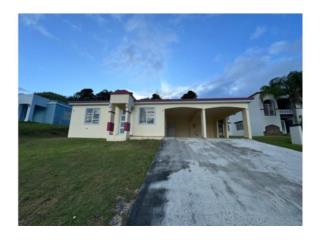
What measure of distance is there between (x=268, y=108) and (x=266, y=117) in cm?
158

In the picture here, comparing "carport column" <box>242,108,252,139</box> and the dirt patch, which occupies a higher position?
"carport column" <box>242,108,252,139</box>

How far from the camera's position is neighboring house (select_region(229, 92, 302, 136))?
20.8 meters

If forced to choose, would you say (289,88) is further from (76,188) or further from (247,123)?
(76,188)

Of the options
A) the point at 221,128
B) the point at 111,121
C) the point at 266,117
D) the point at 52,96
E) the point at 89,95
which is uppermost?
the point at 89,95

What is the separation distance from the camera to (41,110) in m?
22.4

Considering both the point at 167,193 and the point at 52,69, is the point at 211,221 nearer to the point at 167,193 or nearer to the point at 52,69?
the point at 167,193

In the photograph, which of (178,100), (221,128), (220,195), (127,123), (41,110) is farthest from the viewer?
(41,110)

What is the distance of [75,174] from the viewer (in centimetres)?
411

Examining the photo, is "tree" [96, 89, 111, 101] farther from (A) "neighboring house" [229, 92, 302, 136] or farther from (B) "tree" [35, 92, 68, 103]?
(A) "neighboring house" [229, 92, 302, 136]

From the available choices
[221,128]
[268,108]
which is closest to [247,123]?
[221,128]

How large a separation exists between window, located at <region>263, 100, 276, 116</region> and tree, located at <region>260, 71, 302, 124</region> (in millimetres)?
Result: 1416

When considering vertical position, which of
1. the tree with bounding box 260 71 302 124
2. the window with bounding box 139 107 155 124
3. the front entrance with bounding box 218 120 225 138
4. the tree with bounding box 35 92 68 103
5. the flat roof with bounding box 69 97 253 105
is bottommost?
the front entrance with bounding box 218 120 225 138

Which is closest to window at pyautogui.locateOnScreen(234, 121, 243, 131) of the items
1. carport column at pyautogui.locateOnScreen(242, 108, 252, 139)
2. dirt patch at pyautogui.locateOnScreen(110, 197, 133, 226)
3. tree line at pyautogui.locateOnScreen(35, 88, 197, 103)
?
carport column at pyautogui.locateOnScreen(242, 108, 252, 139)

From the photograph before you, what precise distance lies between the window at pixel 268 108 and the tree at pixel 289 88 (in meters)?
1.42
